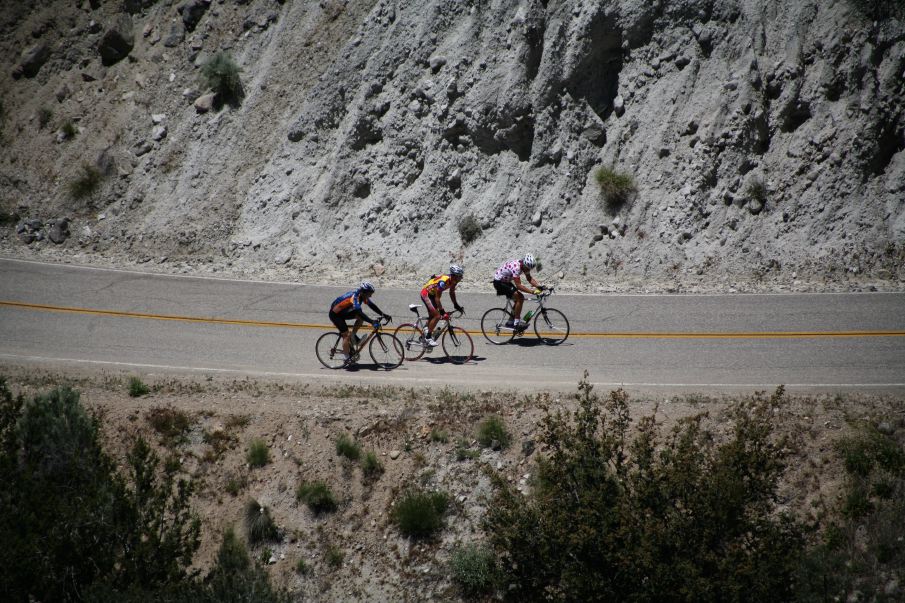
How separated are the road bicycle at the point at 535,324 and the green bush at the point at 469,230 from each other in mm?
5669

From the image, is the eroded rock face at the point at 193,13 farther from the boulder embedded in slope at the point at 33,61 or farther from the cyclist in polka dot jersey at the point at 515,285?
the cyclist in polka dot jersey at the point at 515,285

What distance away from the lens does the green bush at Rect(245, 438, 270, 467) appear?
14234 mm

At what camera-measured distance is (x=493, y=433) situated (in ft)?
45.1

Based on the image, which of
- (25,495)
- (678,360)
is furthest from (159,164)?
(678,360)

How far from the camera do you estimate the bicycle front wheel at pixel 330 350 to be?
1658 cm

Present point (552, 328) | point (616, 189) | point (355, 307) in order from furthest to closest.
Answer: point (616, 189)
point (552, 328)
point (355, 307)

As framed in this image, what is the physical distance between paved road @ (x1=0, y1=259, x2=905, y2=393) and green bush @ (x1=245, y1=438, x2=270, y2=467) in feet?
7.40

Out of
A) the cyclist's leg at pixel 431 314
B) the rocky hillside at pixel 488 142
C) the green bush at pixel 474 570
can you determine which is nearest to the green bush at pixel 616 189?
the rocky hillside at pixel 488 142

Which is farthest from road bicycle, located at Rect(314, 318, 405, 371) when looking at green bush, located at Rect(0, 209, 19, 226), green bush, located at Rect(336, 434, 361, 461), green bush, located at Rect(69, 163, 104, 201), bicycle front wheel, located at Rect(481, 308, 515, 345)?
green bush, located at Rect(0, 209, 19, 226)

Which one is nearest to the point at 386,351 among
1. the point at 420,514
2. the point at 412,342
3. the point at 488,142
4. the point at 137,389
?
the point at 412,342

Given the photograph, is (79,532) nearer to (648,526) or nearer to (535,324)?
(648,526)

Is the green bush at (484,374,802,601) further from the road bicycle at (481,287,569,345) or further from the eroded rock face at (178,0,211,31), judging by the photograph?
the eroded rock face at (178,0,211,31)

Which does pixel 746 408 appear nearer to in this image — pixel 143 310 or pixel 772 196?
pixel 772 196

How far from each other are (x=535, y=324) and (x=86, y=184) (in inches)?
760
